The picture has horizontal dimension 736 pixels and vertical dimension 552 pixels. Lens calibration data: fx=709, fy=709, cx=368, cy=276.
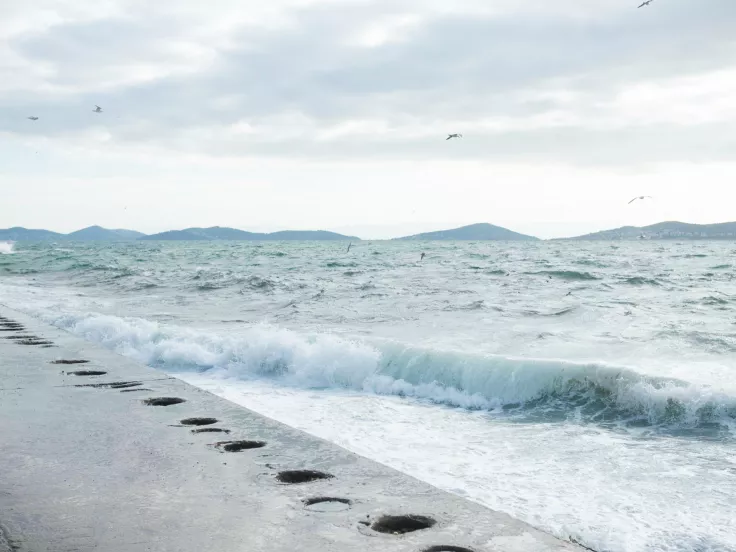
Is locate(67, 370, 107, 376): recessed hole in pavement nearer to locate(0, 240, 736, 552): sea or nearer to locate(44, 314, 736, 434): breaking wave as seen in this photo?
locate(0, 240, 736, 552): sea

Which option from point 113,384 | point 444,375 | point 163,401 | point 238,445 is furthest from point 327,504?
point 444,375

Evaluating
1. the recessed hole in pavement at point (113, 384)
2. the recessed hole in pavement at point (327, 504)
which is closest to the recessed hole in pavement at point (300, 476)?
the recessed hole in pavement at point (327, 504)

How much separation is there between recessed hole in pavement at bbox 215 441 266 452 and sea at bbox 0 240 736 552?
1224mm

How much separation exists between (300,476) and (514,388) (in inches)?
196

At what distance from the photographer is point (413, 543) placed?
2240 millimetres

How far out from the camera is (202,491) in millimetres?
2748

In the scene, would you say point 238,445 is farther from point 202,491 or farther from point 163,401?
point 163,401

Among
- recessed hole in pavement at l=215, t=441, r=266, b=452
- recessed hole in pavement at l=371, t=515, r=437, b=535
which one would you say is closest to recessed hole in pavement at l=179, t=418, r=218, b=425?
recessed hole in pavement at l=215, t=441, r=266, b=452

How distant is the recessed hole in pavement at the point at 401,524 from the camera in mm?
2414

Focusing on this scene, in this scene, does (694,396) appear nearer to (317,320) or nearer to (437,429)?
(437,429)

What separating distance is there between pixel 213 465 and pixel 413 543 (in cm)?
118

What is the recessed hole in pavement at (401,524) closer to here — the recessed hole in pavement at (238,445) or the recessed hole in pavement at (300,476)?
the recessed hole in pavement at (300,476)

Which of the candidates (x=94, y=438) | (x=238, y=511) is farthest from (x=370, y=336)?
(x=238, y=511)

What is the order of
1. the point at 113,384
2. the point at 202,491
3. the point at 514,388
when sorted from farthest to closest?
the point at 514,388, the point at 113,384, the point at 202,491
